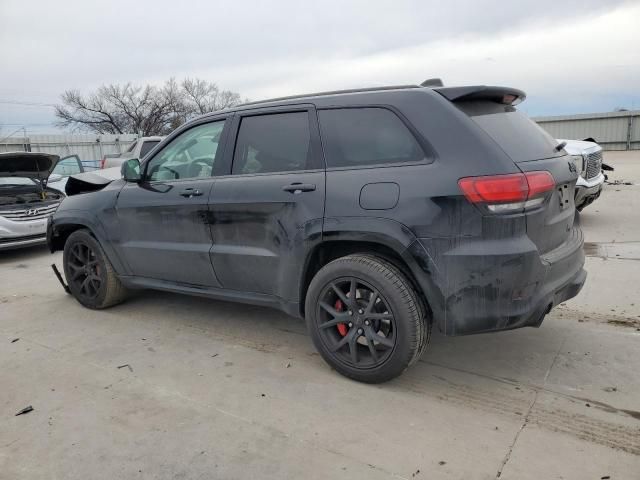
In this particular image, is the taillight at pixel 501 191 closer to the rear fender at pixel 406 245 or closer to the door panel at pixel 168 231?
the rear fender at pixel 406 245

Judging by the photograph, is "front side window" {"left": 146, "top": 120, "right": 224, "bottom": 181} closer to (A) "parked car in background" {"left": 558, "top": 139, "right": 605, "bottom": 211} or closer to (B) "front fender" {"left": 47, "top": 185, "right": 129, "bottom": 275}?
(B) "front fender" {"left": 47, "top": 185, "right": 129, "bottom": 275}

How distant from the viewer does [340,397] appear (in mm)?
3205

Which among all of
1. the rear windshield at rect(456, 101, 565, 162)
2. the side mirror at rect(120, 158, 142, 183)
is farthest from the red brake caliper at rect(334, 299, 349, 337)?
the side mirror at rect(120, 158, 142, 183)

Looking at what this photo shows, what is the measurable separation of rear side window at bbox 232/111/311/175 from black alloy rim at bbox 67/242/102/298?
2.07 m

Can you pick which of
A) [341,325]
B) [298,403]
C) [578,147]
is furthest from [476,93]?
[578,147]

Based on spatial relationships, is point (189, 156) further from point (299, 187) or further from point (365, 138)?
Answer: point (365, 138)

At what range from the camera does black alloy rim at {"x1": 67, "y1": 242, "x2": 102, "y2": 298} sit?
5027 millimetres

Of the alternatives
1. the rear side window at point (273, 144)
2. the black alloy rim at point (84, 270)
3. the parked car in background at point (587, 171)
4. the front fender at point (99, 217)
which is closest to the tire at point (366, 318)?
the rear side window at point (273, 144)

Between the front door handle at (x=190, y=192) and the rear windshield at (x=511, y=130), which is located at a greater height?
the rear windshield at (x=511, y=130)

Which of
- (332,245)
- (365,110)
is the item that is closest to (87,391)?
(332,245)

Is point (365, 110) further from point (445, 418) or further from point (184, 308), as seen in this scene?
point (184, 308)

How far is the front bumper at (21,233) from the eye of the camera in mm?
7844

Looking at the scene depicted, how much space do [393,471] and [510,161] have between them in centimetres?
177

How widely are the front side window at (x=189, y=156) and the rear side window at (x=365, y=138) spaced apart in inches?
41.5
